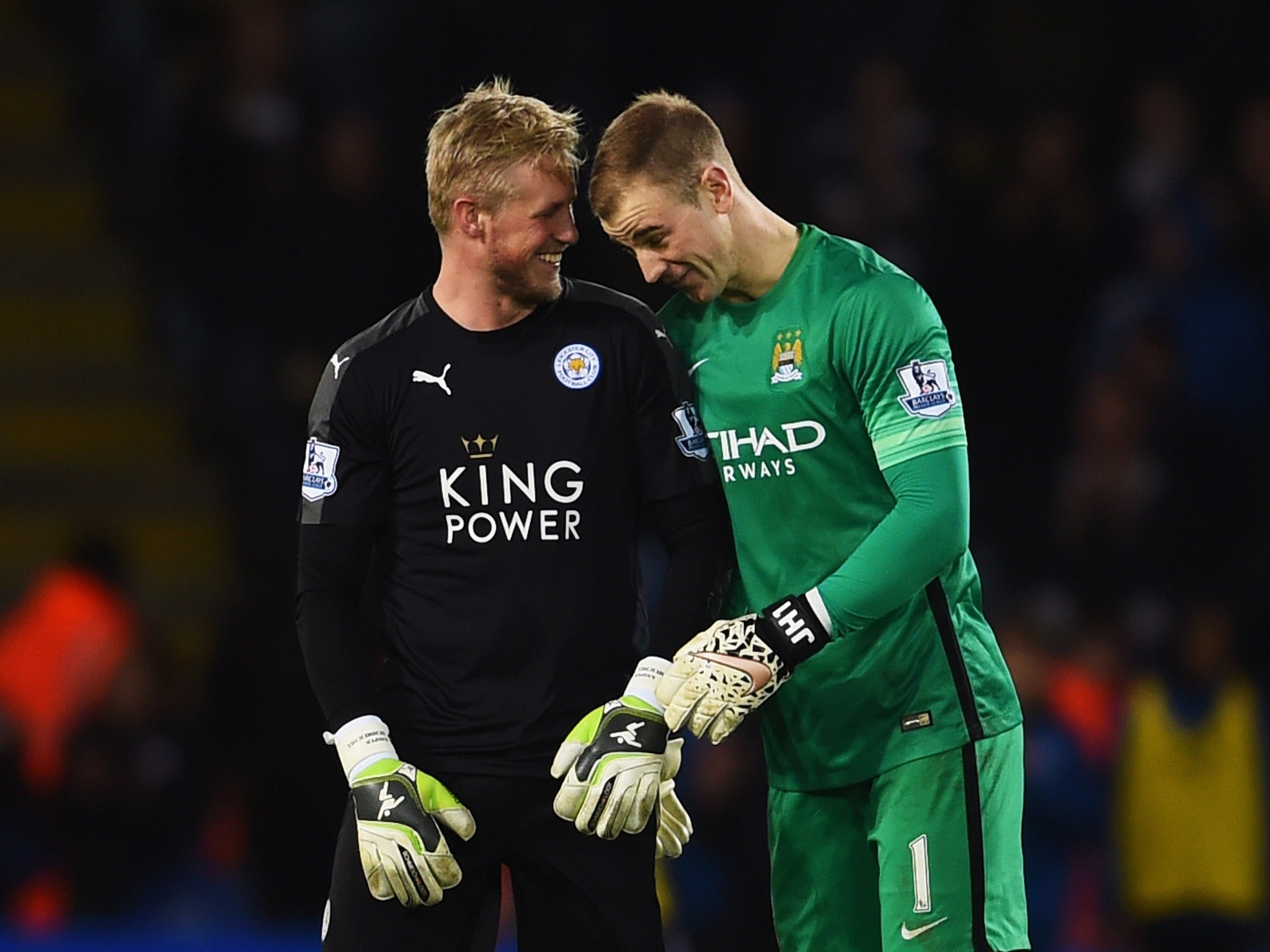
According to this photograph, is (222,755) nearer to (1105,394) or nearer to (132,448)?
(132,448)

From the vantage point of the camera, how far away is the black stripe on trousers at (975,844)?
13.6 ft

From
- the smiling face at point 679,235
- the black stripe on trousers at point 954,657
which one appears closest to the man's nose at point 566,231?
the smiling face at point 679,235

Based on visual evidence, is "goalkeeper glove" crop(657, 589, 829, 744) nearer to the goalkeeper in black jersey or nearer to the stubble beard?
the goalkeeper in black jersey

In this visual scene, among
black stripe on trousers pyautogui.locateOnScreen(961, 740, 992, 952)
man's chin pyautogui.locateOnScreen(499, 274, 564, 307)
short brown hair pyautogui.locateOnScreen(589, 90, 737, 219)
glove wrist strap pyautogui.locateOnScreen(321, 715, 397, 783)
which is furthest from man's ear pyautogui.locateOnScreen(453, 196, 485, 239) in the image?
black stripe on trousers pyautogui.locateOnScreen(961, 740, 992, 952)

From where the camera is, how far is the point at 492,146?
4.07 metres

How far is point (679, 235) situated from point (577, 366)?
0.34 meters

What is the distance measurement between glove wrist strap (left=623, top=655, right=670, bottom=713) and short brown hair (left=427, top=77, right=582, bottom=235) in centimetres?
93

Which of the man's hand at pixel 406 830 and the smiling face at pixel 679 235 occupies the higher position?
the smiling face at pixel 679 235

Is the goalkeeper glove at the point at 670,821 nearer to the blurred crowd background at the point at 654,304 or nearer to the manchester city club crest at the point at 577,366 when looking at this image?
the manchester city club crest at the point at 577,366

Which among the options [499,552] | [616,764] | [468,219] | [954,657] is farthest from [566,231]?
[954,657]

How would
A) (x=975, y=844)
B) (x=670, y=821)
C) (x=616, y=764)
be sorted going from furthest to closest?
1. (x=670, y=821)
2. (x=975, y=844)
3. (x=616, y=764)

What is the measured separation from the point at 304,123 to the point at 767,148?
2204mm

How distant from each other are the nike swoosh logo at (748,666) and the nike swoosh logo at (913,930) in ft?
1.95

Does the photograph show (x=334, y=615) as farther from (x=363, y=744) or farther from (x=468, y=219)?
(x=468, y=219)
